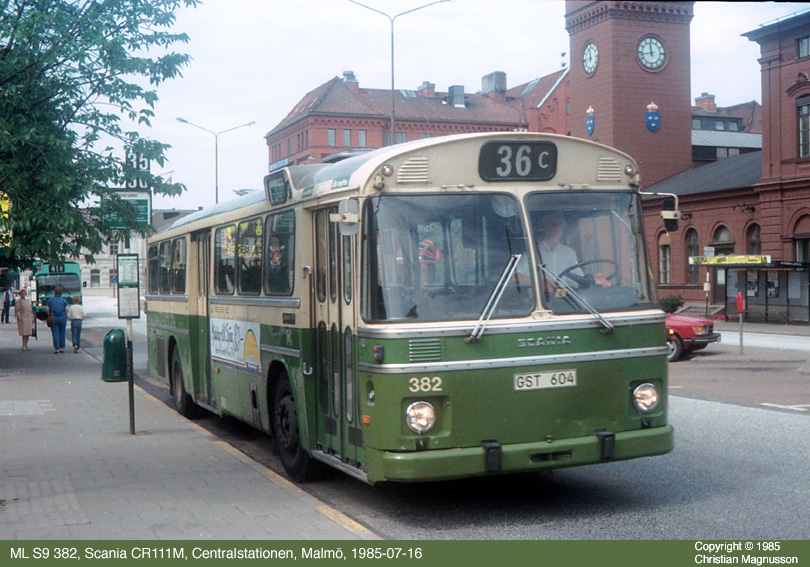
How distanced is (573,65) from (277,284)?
177 ft

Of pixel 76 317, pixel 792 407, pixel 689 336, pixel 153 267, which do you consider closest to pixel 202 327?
pixel 153 267

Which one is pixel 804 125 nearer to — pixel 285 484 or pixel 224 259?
pixel 224 259

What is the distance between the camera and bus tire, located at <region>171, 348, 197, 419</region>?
13.2m

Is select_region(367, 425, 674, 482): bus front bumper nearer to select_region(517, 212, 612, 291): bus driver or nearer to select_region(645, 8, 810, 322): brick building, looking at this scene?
select_region(517, 212, 612, 291): bus driver

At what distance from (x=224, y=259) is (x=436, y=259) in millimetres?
4614

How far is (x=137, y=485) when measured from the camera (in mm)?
8320

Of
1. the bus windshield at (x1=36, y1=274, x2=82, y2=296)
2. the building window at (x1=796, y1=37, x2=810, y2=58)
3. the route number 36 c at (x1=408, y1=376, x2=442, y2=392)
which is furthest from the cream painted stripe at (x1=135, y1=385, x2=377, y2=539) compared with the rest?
the bus windshield at (x1=36, y1=274, x2=82, y2=296)

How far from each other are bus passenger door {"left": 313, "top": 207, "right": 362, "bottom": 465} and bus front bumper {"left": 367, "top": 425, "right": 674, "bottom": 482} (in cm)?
56

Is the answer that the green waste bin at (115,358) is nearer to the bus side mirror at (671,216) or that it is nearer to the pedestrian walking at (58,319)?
the bus side mirror at (671,216)

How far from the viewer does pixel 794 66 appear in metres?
42.6

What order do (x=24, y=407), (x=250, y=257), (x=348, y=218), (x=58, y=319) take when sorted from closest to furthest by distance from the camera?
(x=348, y=218)
(x=250, y=257)
(x=24, y=407)
(x=58, y=319)

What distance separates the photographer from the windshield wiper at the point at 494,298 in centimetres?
659
